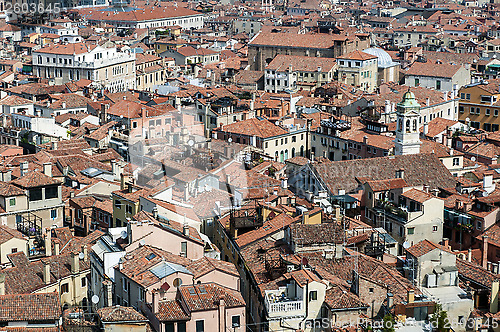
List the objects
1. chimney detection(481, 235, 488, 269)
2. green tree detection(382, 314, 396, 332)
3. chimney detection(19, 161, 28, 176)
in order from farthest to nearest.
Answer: chimney detection(19, 161, 28, 176) < chimney detection(481, 235, 488, 269) < green tree detection(382, 314, 396, 332)

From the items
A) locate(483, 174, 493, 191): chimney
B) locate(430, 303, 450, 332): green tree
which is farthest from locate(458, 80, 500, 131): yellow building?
locate(430, 303, 450, 332): green tree

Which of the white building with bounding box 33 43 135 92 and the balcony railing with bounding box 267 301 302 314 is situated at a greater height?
the balcony railing with bounding box 267 301 302 314

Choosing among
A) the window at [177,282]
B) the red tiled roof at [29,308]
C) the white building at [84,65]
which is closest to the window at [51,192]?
the red tiled roof at [29,308]

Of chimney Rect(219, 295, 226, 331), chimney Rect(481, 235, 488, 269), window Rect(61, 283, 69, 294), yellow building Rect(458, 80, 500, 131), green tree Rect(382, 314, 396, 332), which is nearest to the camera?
green tree Rect(382, 314, 396, 332)

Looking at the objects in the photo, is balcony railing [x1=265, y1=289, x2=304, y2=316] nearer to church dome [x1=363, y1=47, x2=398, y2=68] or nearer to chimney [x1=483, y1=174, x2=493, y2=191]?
chimney [x1=483, y1=174, x2=493, y2=191]

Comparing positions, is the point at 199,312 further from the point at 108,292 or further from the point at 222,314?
the point at 108,292

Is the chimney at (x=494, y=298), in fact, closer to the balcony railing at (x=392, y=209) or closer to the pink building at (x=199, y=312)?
the pink building at (x=199, y=312)

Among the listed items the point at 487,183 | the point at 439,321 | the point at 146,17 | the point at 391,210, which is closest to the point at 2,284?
the point at 439,321

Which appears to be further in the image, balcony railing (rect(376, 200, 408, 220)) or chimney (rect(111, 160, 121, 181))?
chimney (rect(111, 160, 121, 181))
